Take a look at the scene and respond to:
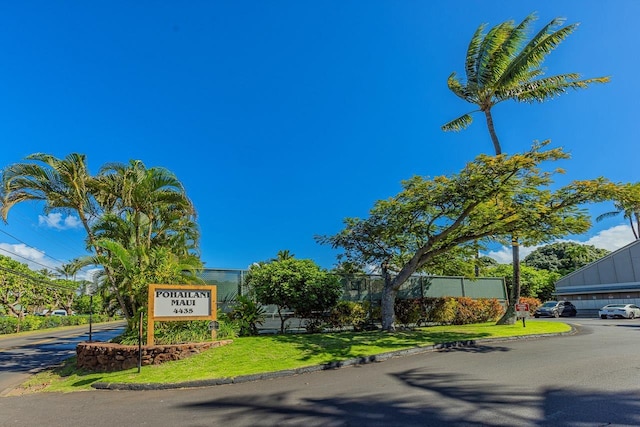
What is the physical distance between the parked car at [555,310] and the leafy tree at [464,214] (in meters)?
21.2

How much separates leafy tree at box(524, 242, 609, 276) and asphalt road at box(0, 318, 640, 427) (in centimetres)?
5433

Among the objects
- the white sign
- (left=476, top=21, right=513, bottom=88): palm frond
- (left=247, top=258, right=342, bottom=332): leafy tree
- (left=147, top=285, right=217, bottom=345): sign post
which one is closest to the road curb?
(left=147, top=285, right=217, bottom=345): sign post

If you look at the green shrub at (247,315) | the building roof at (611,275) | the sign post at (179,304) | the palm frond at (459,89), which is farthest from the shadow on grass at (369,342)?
the building roof at (611,275)

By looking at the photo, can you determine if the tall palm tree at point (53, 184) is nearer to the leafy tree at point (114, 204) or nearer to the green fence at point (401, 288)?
the leafy tree at point (114, 204)

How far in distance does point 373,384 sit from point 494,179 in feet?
28.6

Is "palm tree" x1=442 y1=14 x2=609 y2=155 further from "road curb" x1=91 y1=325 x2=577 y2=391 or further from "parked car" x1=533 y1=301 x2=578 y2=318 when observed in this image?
"parked car" x1=533 y1=301 x2=578 y2=318

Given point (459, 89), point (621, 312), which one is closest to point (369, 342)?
point (459, 89)

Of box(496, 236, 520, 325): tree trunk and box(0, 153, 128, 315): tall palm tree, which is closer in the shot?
box(0, 153, 128, 315): tall palm tree

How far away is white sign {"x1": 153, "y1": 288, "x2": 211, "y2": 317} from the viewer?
33.8 feet

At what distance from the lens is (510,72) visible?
16.6 metres

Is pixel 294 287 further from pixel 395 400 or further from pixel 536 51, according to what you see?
pixel 536 51

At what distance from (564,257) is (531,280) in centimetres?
2452

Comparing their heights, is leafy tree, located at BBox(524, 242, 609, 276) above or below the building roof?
above

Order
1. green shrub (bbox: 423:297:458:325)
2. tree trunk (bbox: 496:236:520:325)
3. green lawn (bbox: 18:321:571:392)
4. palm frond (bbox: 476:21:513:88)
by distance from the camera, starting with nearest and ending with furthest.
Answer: green lawn (bbox: 18:321:571:392) < palm frond (bbox: 476:21:513:88) < green shrub (bbox: 423:297:458:325) < tree trunk (bbox: 496:236:520:325)
